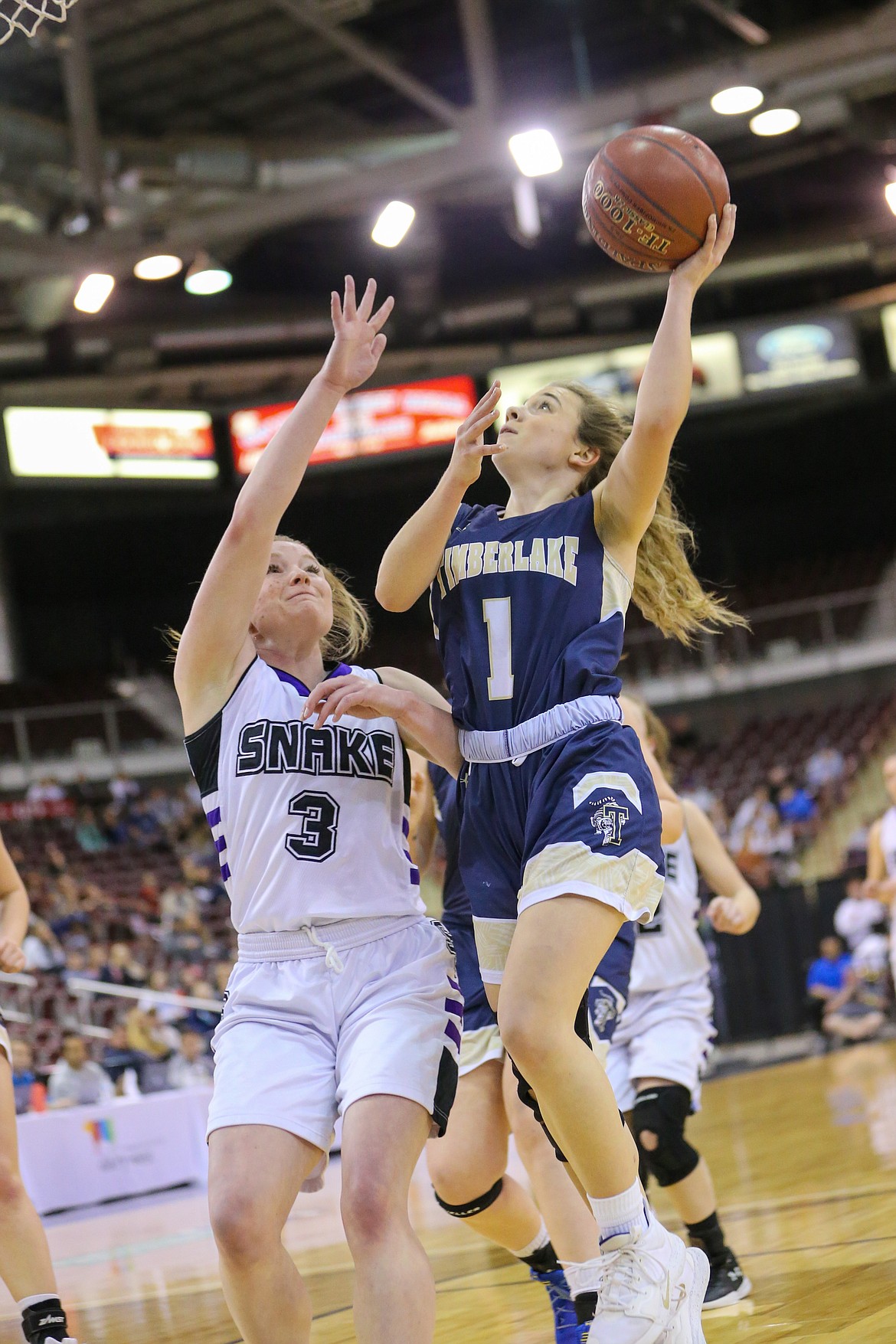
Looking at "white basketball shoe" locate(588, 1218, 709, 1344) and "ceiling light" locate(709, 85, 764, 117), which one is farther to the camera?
"ceiling light" locate(709, 85, 764, 117)

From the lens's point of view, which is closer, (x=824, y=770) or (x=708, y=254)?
(x=708, y=254)

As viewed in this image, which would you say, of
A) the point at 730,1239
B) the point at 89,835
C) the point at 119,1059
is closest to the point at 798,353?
the point at 89,835

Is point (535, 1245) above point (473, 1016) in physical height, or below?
below

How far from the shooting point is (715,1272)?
13.7ft

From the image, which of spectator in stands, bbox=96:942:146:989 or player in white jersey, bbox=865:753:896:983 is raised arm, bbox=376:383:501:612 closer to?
player in white jersey, bbox=865:753:896:983

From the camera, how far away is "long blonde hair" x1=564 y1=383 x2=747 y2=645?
3625 millimetres

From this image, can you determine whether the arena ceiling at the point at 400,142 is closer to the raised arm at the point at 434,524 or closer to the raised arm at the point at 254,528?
the raised arm at the point at 434,524

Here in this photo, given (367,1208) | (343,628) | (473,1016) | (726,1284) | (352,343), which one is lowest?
(726,1284)

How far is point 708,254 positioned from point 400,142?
16.2 meters

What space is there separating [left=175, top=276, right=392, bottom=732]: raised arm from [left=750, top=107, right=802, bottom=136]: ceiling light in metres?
13.9

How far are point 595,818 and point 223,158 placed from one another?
16585mm

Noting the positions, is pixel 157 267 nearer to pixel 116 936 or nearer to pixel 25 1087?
pixel 116 936

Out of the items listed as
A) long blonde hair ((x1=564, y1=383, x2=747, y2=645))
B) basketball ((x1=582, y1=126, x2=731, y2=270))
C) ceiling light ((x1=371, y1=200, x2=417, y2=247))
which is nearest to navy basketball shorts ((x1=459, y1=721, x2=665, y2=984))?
long blonde hair ((x1=564, y1=383, x2=747, y2=645))

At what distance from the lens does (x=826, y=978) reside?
45.8 feet
